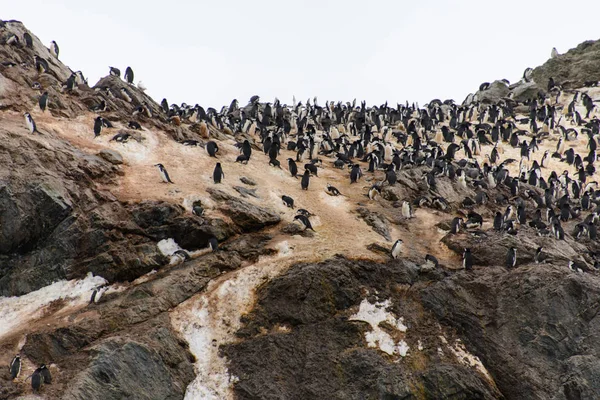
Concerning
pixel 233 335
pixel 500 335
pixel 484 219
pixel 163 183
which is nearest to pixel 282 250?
pixel 233 335

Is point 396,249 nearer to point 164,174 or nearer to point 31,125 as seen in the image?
point 164,174

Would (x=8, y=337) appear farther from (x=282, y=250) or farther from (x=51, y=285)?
(x=282, y=250)

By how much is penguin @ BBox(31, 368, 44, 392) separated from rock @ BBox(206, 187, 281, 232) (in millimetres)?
8261

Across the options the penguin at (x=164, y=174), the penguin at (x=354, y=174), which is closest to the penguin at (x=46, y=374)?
the penguin at (x=164, y=174)

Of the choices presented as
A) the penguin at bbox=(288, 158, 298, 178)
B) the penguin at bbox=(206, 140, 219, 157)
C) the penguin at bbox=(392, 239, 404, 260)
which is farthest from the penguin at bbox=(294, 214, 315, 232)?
the penguin at bbox=(206, 140, 219, 157)

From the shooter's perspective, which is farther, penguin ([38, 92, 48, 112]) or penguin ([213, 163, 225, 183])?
penguin ([38, 92, 48, 112])

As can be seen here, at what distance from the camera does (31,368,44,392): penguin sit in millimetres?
13086

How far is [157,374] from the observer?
14570mm

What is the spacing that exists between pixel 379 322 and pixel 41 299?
31.4 feet

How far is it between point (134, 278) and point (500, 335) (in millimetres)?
10602

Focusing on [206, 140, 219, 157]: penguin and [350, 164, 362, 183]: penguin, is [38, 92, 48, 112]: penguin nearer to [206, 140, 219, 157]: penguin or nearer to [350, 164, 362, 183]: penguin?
[206, 140, 219, 157]: penguin

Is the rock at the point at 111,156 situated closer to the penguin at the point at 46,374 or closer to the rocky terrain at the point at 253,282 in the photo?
the rocky terrain at the point at 253,282

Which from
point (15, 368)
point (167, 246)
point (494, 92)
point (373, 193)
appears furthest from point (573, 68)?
point (15, 368)

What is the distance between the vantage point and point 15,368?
13.6 metres
